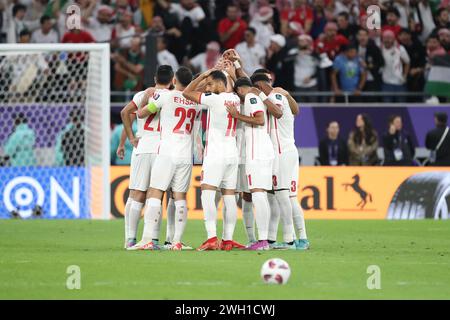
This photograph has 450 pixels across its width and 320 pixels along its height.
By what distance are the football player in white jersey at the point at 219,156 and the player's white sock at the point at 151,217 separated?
1.96ft

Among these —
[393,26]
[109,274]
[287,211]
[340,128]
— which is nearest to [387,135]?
[340,128]

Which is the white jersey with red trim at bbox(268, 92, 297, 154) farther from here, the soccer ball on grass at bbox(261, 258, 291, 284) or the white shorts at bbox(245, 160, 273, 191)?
the soccer ball on grass at bbox(261, 258, 291, 284)

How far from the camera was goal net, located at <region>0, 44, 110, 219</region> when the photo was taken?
23.0 metres

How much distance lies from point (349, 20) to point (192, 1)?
3535 millimetres

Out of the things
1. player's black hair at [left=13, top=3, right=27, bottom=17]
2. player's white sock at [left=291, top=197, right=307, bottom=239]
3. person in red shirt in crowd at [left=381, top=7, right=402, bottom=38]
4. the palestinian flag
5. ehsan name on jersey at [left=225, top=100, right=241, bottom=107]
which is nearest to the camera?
ehsan name on jersey at [left=225, top=100, right=241, bottom=107]

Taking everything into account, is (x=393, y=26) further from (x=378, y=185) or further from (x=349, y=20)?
(x=378, y=185)

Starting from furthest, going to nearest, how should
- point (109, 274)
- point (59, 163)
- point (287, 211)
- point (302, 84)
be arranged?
1. point (302, 84)
2. point (59, 163)
3. point (287, 211)
4. point (109, 274)

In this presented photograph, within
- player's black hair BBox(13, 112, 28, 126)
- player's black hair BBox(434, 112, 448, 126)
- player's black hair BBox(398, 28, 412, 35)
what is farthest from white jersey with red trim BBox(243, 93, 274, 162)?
player's black hair BBox(398, 28, 412, 35)

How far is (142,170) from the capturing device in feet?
51.1

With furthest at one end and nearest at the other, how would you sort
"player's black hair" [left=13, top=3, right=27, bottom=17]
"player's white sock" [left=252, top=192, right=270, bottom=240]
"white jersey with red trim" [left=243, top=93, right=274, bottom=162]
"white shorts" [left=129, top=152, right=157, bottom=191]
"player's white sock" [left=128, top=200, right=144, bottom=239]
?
"player's black hair" [left=13, top=3, right=27, bottom=17] → "white shorts" [left=129, top=152, right=157, bottom=191] → "player's white sock" [left=128, top=200, right=144, bottom=239] → "white jersey with red trim" [left=243, top=93, right=274, bottom=162] → "player's white sock" [left=252, top=192, right=270, bottom=240]

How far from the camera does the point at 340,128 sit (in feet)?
82.9

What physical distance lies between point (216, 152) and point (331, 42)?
1166cm

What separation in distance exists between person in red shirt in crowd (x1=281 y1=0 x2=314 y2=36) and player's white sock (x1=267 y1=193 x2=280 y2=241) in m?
11.0

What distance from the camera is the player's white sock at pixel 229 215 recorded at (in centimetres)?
1502
